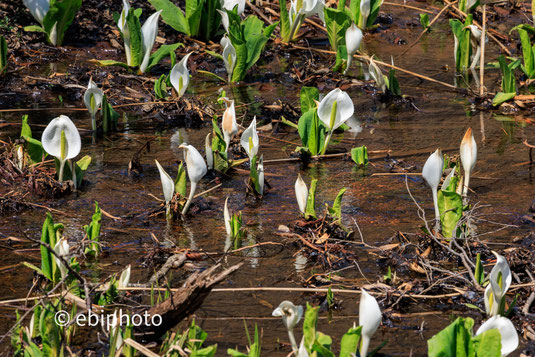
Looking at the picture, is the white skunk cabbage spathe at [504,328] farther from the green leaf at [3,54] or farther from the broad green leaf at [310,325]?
the green leaf at [3,54]

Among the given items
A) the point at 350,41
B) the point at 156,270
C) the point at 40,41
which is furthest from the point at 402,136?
the point at 40,41

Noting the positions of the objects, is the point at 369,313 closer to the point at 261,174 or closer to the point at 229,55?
the point at 261,174

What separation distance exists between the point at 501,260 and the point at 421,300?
0.44 metres

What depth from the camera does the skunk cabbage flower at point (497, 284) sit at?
2.21 meters

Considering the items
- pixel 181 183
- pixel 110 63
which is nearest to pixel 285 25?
pixel 110 63

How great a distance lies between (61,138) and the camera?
3.15 metres

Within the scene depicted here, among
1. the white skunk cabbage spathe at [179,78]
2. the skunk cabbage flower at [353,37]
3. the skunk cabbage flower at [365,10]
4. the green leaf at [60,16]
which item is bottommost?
the white skunk cabbage spathe at [179,78]

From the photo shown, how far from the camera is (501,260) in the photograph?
2.17m

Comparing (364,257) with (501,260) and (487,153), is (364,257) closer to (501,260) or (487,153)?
(501,260)

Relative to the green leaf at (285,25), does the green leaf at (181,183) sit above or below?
below

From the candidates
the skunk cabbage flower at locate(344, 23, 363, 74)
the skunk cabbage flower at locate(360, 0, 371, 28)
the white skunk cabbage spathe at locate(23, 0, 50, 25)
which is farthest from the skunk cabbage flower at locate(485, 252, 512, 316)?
the white skunk cabbage spathe at locate(23, 0, 50, 25)

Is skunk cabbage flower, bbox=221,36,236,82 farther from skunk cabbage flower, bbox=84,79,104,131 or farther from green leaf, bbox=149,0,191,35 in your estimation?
skunk cabbage flower, bbox=84,79,104,131

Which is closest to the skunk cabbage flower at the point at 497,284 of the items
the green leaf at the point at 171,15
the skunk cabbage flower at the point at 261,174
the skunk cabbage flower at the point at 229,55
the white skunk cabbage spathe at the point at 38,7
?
the skunk cabbage flower at the point at 261,174

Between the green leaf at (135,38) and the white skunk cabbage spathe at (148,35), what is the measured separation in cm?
2
